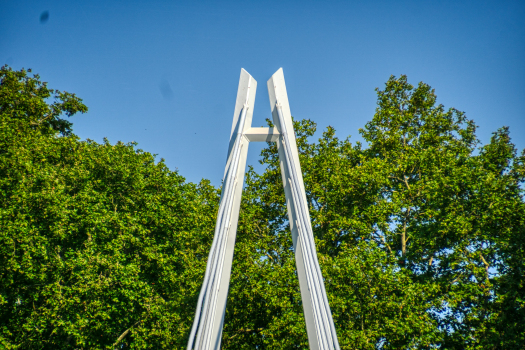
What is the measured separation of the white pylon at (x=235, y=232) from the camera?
543cm

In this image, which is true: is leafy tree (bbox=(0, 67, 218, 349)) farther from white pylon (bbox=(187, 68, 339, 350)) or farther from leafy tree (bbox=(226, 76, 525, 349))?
white pylon (bbox=(187, 68, 339, 350))

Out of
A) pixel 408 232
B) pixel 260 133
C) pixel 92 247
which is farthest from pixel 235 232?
pixel 408 232

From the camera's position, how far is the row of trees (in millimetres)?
11852

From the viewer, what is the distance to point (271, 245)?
15898 millimetres

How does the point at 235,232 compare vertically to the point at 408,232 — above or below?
below

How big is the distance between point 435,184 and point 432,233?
72.3 inches

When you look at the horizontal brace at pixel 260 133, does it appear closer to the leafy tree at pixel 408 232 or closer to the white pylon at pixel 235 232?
the white pylon at pixel 235 232

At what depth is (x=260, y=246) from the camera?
14805mm

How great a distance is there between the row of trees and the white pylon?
18.1ft

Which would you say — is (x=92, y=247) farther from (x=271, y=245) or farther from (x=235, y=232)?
(x=235, y=232)

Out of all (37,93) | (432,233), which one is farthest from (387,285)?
(37,93)

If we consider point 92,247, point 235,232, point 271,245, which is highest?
point 271,245

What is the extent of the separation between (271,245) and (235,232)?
899 centimetres

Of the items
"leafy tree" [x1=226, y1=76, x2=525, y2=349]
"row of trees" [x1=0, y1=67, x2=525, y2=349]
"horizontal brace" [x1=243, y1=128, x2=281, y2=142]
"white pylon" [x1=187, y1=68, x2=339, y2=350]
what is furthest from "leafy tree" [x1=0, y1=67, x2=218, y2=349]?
"horizontal brace" [x1=243, y1=128, x2=281, y2=142]
